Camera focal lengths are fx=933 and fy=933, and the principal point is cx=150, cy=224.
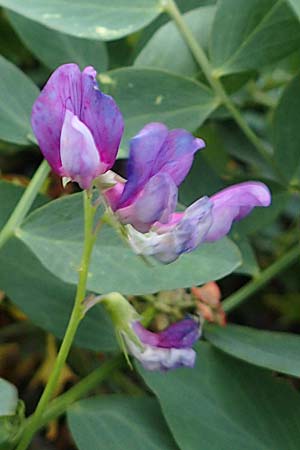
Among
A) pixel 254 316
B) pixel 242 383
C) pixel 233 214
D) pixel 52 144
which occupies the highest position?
pixel 52 144

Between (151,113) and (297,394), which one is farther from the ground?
(151,113)

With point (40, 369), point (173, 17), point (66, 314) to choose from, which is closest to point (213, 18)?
point (173, 17)

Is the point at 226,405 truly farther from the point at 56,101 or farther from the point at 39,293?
the point at 56,101

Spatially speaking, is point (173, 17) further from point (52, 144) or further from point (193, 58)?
point (52, 144)

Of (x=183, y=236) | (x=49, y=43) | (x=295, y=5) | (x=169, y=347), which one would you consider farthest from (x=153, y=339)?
(x=49, y=43)

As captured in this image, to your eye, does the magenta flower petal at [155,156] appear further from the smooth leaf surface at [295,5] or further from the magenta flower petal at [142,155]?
the smooth leaf surface at [295,5]

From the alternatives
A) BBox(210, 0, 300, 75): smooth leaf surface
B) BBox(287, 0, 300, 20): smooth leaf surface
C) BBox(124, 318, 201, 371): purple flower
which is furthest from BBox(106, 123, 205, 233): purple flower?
BBox(210, 0, 300, 75): smooth leaf surface
